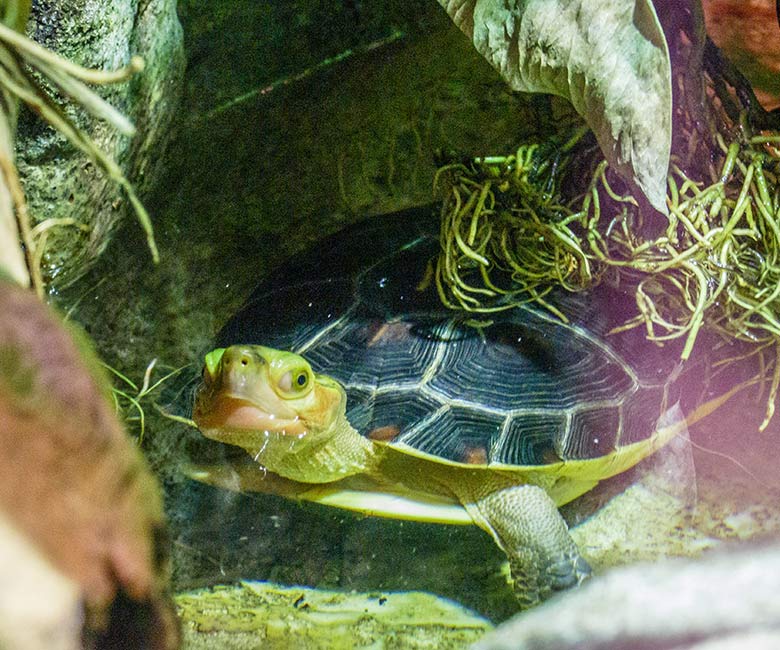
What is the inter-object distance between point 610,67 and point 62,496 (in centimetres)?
147

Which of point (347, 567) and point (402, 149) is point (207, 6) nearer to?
point (402, 149)

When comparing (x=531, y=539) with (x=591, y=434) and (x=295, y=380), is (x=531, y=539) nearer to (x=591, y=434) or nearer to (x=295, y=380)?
(x=591, y=434)

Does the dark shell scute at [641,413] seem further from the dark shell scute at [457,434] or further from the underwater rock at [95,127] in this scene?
the underwater rock at [95,127]

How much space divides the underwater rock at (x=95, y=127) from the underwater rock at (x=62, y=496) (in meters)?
1.39

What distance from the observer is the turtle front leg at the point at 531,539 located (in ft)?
6.97

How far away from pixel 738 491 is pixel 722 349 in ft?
1.60

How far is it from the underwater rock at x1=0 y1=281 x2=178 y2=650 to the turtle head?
1.05 m

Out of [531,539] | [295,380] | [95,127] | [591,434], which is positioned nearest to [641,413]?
[591,434]

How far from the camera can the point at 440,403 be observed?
7.22 feet

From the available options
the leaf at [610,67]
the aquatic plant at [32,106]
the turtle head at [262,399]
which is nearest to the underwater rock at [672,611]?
the aquatic plant at [32,106]

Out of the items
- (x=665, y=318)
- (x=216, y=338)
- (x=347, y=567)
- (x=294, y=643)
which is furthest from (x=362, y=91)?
(x=294, y=643)

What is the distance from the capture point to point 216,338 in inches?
107

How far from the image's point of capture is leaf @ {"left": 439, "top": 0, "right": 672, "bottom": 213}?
1.67 meters

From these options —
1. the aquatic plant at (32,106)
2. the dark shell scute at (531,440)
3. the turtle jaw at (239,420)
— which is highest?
the aquatic plant at (32,106)
